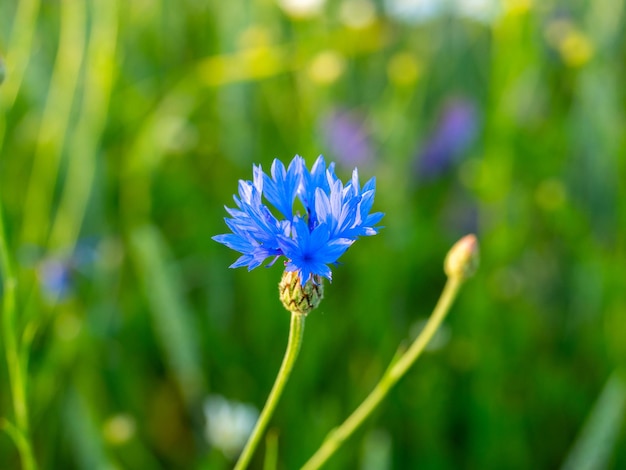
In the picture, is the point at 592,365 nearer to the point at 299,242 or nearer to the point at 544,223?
the point at 544,223

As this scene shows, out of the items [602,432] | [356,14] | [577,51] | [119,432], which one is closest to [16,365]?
[119,432]

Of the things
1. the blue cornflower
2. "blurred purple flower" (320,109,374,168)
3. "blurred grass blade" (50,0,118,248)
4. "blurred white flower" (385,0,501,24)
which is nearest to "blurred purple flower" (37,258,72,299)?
"blurred grass blade" (50,0,118,248)

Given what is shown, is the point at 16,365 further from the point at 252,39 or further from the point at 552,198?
the point at 252,39

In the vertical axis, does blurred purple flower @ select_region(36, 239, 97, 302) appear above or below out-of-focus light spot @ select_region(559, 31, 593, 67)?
below

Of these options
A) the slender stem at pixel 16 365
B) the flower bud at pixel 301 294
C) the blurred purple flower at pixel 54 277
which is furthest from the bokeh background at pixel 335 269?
the flower bud at pixel 301 294

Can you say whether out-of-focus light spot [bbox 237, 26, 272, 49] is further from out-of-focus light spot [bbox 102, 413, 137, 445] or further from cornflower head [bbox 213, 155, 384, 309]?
cornflower head [bbox 213, 155, 384, 309]

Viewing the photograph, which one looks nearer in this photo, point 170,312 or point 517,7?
point 170,312

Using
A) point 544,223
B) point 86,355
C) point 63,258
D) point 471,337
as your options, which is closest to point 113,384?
point 86,355
